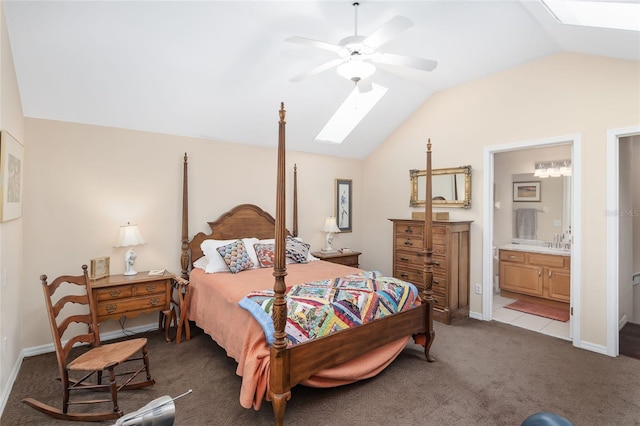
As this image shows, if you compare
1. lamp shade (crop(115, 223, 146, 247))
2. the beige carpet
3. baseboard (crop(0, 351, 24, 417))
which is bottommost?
the beige carpet

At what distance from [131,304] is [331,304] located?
2094 millimetres

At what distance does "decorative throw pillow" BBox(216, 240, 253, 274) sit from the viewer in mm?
3688

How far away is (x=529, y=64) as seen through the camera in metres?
3.83

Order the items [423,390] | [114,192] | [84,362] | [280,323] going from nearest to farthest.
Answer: [280,323] → [84,362] → [423,390] → [114,192]

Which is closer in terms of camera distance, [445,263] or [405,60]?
[405,60]

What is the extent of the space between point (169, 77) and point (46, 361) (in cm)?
292

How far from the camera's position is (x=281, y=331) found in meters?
2.15

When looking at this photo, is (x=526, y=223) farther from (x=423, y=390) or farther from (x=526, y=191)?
(x=423, y=390)

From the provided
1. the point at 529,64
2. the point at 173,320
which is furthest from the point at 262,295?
the point at 529,64

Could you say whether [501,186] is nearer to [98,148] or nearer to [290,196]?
[290,196]

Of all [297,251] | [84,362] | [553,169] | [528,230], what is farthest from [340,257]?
[553,169]

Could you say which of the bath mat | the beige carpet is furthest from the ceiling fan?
the bath mat

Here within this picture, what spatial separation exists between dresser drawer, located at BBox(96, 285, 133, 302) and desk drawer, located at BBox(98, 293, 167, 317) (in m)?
0.05

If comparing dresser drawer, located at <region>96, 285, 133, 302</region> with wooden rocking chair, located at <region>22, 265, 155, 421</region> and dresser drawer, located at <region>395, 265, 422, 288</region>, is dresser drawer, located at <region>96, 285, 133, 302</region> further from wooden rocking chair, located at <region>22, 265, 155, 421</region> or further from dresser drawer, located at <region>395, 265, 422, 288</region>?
dresser drawer, located at <region>395, 265, 422, 288</region>
